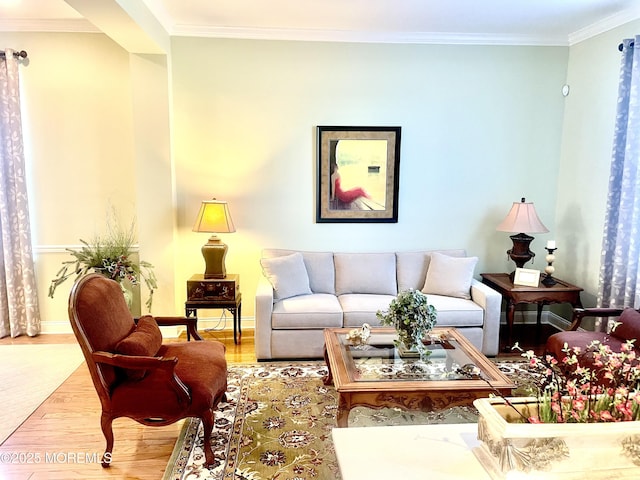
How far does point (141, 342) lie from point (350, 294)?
2113 millimetres

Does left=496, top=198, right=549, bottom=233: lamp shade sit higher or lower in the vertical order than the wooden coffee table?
higher

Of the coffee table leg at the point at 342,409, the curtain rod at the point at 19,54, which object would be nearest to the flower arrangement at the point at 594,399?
the coffee table leg at the point at 342,409

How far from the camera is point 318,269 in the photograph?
167 inches

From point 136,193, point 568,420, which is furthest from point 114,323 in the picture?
point 568,420

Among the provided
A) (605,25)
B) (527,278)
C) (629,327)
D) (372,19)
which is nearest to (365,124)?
(372,19)

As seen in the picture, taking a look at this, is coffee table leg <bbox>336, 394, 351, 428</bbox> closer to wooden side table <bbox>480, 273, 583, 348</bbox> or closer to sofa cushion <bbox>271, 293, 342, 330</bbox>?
sofa cushion <bbox>271, 293, 342, 330</bbox>

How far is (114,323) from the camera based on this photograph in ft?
8.20

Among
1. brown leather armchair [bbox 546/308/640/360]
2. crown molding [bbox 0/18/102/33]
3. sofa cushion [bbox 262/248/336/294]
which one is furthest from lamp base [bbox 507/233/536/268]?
crown molding [bbox 0/18/102/33]

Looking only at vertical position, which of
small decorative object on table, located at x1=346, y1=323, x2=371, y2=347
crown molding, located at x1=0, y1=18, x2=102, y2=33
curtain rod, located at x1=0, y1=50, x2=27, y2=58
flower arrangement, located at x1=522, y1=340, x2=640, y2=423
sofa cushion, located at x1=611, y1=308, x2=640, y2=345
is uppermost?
crown molding, located at x1=0, y1=18, x2=102, y2=33

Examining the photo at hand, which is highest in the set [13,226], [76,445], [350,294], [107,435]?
[13,226]

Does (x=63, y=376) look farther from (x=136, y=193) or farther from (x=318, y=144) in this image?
(x=318, y=144)

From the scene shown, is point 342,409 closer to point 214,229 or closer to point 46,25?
point 214,229

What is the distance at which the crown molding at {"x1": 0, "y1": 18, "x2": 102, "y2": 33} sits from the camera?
3.96 metres

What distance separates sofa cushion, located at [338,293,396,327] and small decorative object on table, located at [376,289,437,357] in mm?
867
